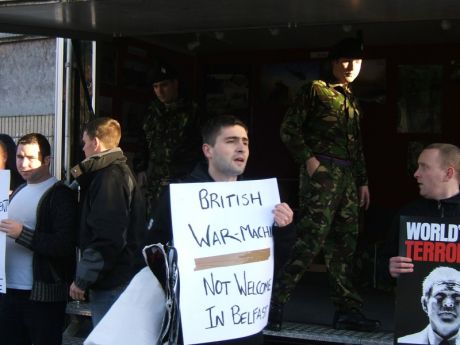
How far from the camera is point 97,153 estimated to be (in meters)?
4.63

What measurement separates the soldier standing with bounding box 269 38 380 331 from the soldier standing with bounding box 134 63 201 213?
1310 millimetres

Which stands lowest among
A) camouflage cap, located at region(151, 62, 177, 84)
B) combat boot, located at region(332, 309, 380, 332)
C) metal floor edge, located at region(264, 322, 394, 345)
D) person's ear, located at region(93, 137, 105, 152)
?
metal floor edge, located at region(264, 322, 394, 345)

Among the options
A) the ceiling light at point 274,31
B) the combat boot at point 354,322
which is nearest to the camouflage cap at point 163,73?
the ceiling light at point 274,31

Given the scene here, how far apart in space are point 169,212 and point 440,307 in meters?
1.28

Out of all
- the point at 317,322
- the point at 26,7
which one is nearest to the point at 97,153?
the point at 26,7

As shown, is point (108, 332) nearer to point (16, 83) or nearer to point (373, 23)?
point (373, 23)

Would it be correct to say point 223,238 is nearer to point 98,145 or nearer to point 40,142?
point 98,145

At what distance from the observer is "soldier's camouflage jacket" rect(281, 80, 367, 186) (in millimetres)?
5309

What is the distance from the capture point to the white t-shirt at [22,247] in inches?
188

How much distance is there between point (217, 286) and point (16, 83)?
629 cm

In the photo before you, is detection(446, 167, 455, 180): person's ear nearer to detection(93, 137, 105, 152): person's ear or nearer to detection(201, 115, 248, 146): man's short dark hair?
detection(201, 115, 248, 146): man's short dark hair

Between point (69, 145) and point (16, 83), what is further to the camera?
point (16, 83)

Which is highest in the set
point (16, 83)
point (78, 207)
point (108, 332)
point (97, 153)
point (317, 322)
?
point (16, 83)

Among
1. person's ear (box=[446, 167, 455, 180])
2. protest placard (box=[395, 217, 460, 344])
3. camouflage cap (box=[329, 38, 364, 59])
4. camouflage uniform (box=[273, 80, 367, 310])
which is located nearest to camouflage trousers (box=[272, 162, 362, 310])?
camouflage uniform (box=[273, 80, 367, 310])
